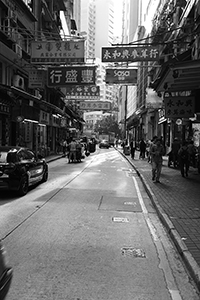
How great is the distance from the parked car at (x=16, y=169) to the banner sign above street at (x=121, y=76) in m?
8.07

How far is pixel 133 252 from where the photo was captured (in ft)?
15.9

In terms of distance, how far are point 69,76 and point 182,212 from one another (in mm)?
14210

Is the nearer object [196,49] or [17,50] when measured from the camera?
[196,49]

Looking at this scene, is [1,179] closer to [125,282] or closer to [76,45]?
[125,282]

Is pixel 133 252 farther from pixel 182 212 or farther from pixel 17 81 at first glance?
pixel 17 81

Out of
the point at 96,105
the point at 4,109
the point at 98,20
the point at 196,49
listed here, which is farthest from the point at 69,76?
the point at 98,20

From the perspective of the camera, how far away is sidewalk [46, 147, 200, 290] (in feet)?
14.8

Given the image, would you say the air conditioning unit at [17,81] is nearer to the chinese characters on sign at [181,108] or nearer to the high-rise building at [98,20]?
the chinese characters on sign at [181,108]

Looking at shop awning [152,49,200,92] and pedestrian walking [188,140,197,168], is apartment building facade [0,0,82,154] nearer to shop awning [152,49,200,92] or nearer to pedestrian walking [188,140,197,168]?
shop awning [152,49,200,92]

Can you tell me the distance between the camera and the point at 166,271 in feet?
13.6

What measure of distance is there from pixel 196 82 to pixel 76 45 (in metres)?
7.37

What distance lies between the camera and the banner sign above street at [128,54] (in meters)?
14.5

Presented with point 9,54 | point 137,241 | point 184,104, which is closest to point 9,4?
point 9,54

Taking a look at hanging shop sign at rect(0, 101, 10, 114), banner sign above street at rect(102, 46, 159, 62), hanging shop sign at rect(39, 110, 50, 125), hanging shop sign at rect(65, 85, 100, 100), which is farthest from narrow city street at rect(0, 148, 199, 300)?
hanging shop sign at rect(65, 85, 100, 100)
